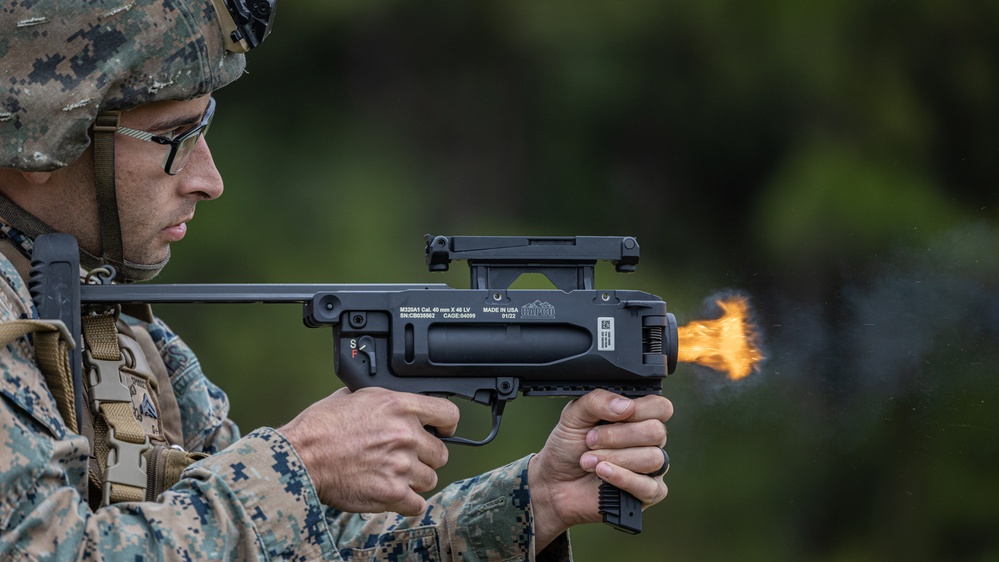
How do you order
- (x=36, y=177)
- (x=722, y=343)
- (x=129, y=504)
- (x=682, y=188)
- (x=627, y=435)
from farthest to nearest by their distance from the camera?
1. (x=682, y=188)
2. (x=722, y=343)
3. (x=627, y=435)
4. (x=36, y=177)
5. (x=129, y=504)

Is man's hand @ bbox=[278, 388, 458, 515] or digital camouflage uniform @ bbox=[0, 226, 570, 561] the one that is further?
man's hand @ bbox=[278, 388, 458, 515]

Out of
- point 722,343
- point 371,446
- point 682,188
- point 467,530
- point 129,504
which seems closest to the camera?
point 129,504

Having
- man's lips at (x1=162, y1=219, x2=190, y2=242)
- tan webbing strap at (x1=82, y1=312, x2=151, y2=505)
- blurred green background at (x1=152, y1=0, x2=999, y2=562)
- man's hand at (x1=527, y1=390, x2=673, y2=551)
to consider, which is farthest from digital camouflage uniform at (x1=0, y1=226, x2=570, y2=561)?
blurred green background at (x1=152, y1=0, x2=999, y2=562)

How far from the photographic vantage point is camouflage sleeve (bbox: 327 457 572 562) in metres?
2.81

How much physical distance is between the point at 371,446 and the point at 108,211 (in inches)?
32.1

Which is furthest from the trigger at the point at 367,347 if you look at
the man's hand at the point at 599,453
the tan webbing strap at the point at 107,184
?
the tan webbing strap at the point at 107,184

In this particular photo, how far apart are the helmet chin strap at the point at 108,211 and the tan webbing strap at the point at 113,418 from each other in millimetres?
131

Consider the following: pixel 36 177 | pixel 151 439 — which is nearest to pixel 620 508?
pixel 151 439

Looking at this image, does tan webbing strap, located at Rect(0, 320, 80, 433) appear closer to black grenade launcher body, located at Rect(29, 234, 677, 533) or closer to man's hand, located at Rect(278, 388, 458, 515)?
black grenade launcher body, located at Rect(29, 234, 677, 533)

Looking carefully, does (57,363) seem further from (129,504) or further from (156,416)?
(156,416)

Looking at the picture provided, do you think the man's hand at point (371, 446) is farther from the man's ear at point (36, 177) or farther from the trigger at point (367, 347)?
the man's ear at point (36, 177)

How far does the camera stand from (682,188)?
5605mm

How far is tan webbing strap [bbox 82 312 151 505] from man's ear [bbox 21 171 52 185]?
1.04 ft

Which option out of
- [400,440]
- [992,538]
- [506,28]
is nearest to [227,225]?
[506,28]
